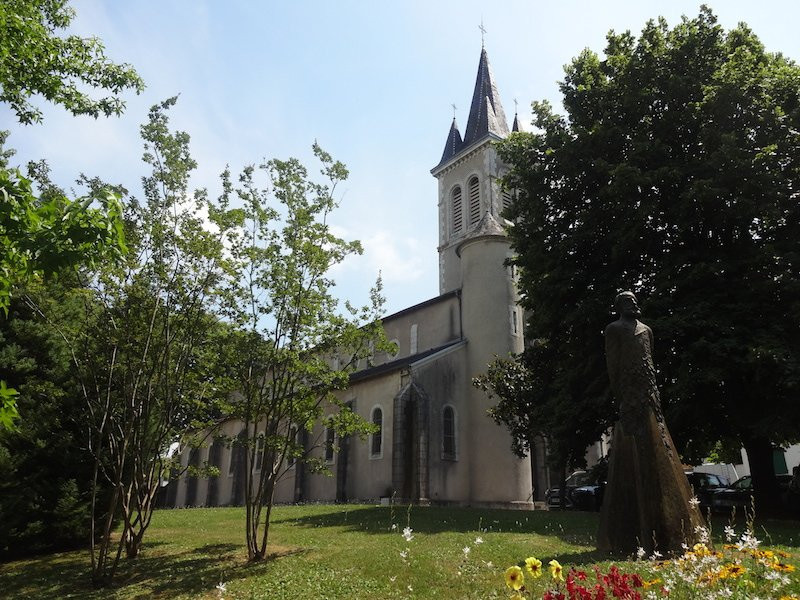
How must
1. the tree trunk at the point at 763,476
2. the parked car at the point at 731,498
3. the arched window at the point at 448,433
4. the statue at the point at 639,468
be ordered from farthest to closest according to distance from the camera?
the arched window at the point at 448,433 → the parked car at the point at 731,498 → the tree trunk at the point at 763,476 → the statue at the point at 639,468

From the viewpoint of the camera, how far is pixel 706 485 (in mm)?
22141

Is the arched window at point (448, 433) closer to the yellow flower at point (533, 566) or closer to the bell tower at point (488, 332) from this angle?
the bell tower at point (488, 332)

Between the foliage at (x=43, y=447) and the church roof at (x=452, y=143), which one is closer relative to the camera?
the foliage at (x=43, y=447)

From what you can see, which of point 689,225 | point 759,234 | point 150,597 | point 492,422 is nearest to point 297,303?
point 150,597

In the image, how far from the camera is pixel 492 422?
2673 cm

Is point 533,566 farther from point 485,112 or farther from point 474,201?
point 485,112

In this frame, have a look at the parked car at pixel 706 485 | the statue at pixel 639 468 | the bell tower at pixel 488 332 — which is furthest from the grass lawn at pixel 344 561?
the bell tower at pixel 488 332

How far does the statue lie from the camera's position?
767 cm

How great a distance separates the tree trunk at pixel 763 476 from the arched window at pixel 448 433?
Answer: 490 inches

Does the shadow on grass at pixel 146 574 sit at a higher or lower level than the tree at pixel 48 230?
lower

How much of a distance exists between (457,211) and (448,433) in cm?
2022

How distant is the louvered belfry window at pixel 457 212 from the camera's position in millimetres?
41750

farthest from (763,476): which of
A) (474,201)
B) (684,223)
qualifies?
(474,201)

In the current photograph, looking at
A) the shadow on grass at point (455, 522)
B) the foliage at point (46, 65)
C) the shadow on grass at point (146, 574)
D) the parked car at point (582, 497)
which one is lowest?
the shadow on grass at point (146, 574)
